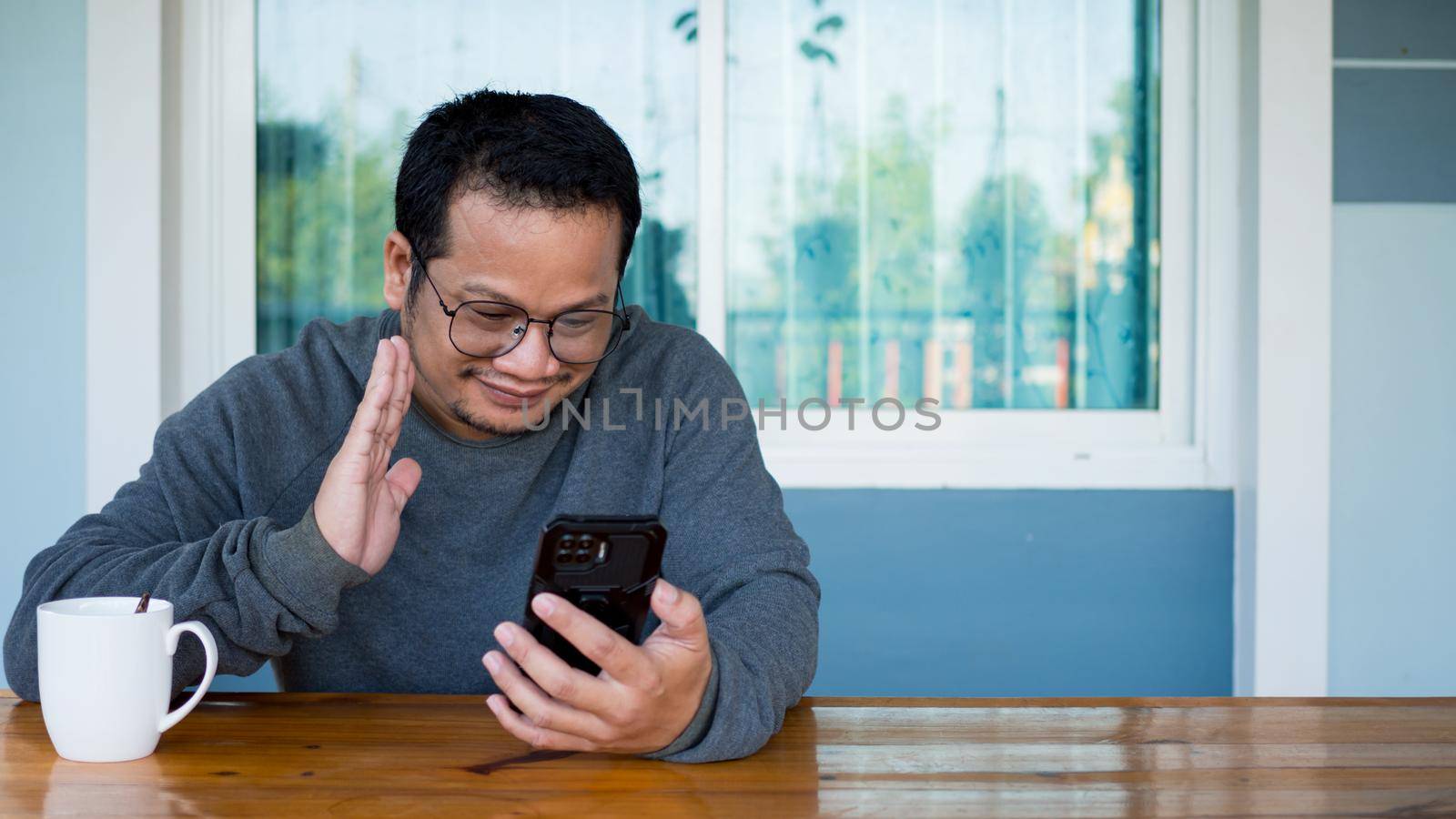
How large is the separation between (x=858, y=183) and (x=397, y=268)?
157cm

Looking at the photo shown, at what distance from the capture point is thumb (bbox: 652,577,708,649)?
0.93 meters

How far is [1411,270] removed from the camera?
2.63 m

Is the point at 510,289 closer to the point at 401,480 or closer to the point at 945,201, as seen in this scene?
the point at 401,480

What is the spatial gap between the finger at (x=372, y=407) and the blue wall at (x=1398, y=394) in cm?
223

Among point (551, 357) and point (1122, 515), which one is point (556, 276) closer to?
point (551, 357)

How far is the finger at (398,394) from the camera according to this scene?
45.5 inches

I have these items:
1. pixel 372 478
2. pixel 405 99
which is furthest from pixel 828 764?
pixel 405 99

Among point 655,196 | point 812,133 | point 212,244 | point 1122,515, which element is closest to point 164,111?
point 212,244

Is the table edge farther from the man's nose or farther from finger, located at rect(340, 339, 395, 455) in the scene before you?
the man's nose

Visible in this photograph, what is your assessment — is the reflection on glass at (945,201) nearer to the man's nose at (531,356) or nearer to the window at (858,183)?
the window at (858,183)

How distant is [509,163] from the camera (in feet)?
4.20

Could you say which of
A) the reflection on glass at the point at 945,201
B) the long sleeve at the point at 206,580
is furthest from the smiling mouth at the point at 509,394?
the reflection on glass at the point at 945,201

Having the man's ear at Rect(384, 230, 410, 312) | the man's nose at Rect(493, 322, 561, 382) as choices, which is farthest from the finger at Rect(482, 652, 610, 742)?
the man's ear at Rect(384, 230, 410, 312)

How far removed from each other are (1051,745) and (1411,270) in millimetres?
2108
